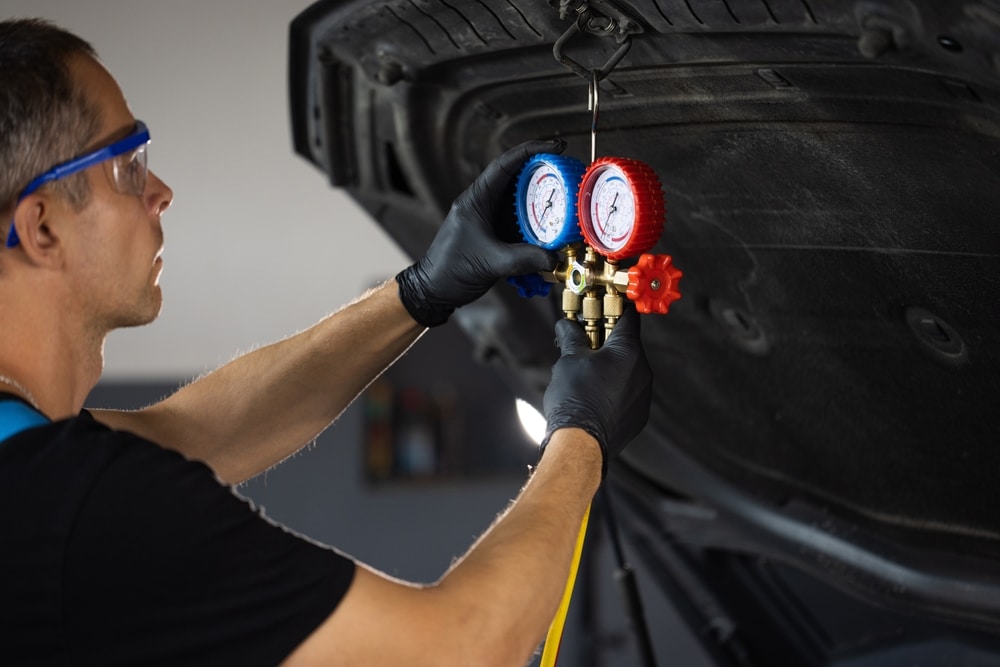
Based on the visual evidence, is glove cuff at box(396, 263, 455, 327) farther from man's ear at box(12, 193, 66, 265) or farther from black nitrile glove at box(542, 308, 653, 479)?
man's ear at box(12, 193, 66, 265)

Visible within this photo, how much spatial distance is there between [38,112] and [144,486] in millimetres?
384

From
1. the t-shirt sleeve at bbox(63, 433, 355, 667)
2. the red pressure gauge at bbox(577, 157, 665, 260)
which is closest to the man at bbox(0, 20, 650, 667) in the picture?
the t-shirt sleeve at bbox(63, 433, 355, 667)

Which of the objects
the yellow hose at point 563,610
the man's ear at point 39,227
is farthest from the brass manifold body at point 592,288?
the man's ear at point 39,227

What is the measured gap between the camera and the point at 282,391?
4.85 feet

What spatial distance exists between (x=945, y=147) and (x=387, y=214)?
2.85 feet

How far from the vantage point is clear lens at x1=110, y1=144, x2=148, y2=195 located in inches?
42.8

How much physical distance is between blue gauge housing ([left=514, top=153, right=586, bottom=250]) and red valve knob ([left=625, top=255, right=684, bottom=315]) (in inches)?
4.1

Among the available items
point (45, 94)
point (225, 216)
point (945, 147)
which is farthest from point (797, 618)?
point (225, 216)

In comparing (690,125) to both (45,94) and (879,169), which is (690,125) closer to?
(879,169)

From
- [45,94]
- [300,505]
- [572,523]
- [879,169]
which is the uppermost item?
[45,94]

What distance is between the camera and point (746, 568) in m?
1.78

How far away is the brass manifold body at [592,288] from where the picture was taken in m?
1.11

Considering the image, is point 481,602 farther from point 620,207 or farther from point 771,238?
point 771,238

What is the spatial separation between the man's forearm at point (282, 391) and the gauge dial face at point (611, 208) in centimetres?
41
